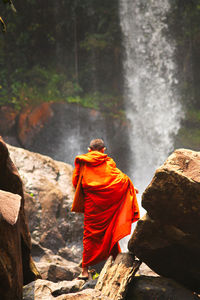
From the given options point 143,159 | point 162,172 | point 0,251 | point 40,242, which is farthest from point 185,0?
point 0,251

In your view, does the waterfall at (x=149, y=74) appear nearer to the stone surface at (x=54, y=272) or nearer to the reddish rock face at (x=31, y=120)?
the reddish rock face at (x=31, y=120)

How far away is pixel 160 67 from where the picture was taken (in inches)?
653

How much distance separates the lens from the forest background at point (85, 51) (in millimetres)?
15391

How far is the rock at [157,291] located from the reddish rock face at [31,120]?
1081 cm

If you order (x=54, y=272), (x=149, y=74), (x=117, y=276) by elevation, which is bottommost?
(x=54, y=272)

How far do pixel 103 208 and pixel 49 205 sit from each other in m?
2.47

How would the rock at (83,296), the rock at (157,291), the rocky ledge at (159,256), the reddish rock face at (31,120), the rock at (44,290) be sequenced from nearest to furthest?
the rock at (83,296), the rock at (44,290), the rocky ledge at (159,256), the rock at (157,291), the reddish rock face at (31,120)

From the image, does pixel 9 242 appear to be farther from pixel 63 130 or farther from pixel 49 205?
pixel 63 130

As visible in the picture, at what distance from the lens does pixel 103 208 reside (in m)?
4.68

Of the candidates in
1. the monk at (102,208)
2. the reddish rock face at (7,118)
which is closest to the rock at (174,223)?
the monk at (102,208)

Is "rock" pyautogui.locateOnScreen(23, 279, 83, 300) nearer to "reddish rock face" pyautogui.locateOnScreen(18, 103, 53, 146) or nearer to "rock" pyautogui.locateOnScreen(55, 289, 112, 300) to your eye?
"rock" pyautogui.locateOnScreen(55, 289, 112, 300)

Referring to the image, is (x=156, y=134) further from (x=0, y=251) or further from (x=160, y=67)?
(x=0, y=251)

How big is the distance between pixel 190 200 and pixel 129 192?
5.04 feet

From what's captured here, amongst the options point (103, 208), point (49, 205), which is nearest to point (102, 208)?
point (103, 208)
